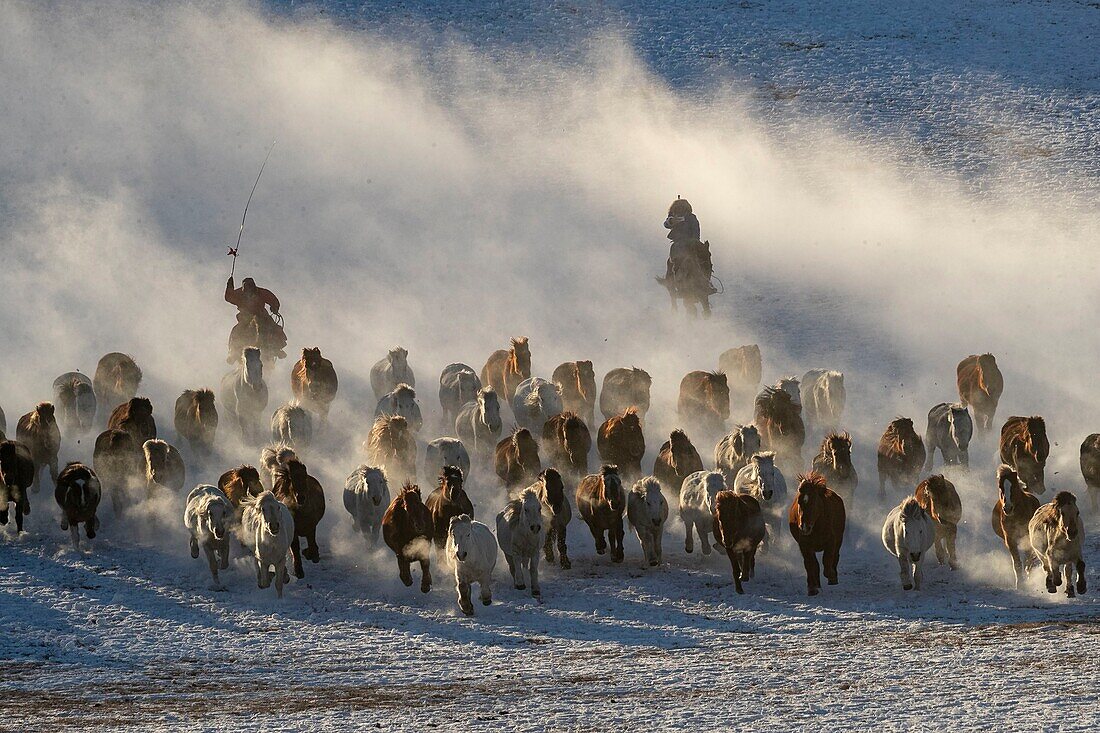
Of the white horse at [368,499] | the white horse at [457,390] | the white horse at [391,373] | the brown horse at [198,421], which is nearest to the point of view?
the white horse at [368,499]

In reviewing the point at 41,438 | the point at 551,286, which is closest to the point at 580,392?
the point at 41,438

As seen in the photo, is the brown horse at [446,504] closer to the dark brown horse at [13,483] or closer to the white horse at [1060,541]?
the dark brown horse at [13,483]

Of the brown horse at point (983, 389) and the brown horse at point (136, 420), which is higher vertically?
the brown horse at point (983, 389)

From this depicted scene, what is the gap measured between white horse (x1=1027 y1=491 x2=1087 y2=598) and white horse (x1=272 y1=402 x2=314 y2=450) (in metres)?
11.5

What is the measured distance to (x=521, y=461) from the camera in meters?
22.5

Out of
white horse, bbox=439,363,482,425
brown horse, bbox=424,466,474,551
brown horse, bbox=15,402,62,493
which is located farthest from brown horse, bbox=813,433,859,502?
brown horse, bbox=15,402,62,493

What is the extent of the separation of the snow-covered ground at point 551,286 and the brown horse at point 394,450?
0.94m

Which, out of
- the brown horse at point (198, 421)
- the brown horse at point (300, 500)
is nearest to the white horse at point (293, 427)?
the brown horse at point (198, 421)

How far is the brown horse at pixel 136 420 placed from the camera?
930 inches

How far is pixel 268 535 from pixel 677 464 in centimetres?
616

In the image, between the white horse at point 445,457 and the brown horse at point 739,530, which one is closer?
the brown horse at point 739,530

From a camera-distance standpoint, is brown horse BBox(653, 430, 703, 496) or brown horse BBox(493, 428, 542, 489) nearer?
brown horse BBox(653, 430, 703, 496)

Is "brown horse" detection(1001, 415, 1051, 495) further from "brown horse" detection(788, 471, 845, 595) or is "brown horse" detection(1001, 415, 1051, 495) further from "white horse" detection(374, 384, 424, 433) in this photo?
"white horse" detection(374, 384, 424, 433)

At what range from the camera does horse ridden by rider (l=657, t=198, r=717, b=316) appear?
105 feet
